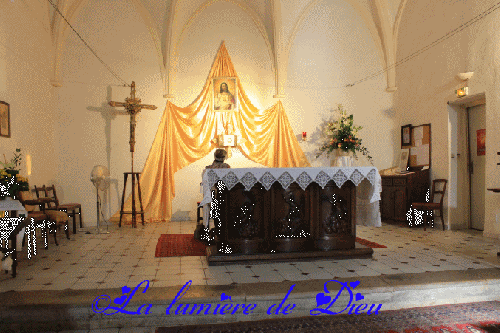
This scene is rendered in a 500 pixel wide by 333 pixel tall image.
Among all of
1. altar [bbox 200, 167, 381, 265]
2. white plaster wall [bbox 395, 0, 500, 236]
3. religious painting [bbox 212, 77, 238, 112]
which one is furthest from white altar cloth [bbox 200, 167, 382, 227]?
religious painting [bbox 212, 77, 238, 112]

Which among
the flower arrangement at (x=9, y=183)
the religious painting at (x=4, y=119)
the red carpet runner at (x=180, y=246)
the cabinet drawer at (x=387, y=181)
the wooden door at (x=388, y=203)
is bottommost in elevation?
the red carpet runner at (x=180, y=246)

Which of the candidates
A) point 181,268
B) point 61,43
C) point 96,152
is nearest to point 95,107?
point 96,152

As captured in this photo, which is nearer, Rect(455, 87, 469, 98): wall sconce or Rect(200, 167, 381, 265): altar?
Rect(200, 167, 381, 265): altar

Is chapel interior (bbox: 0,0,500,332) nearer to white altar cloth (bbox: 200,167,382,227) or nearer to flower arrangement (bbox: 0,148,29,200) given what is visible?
white altar cloth (bbox: 200,167,382,227)

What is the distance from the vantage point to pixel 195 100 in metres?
8.56

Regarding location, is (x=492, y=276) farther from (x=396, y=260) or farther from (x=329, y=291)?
(x=329, y=291)

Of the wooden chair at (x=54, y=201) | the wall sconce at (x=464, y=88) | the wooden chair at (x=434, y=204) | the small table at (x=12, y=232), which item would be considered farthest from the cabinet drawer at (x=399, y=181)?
Answer: the small table at (x=12, y=232)

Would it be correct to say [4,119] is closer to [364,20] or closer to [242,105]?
[242,105]

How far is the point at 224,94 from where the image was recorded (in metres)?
8.59

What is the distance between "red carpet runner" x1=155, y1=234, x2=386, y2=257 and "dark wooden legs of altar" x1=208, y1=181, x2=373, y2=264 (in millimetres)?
525

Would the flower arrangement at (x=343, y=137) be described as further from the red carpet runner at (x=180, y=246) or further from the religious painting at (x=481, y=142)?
the red carpet runner at (x=180, y=246)

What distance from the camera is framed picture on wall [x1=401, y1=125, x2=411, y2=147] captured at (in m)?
8.51

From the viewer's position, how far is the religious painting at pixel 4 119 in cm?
543

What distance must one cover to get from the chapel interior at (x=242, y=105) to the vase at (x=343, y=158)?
0.35 metres
